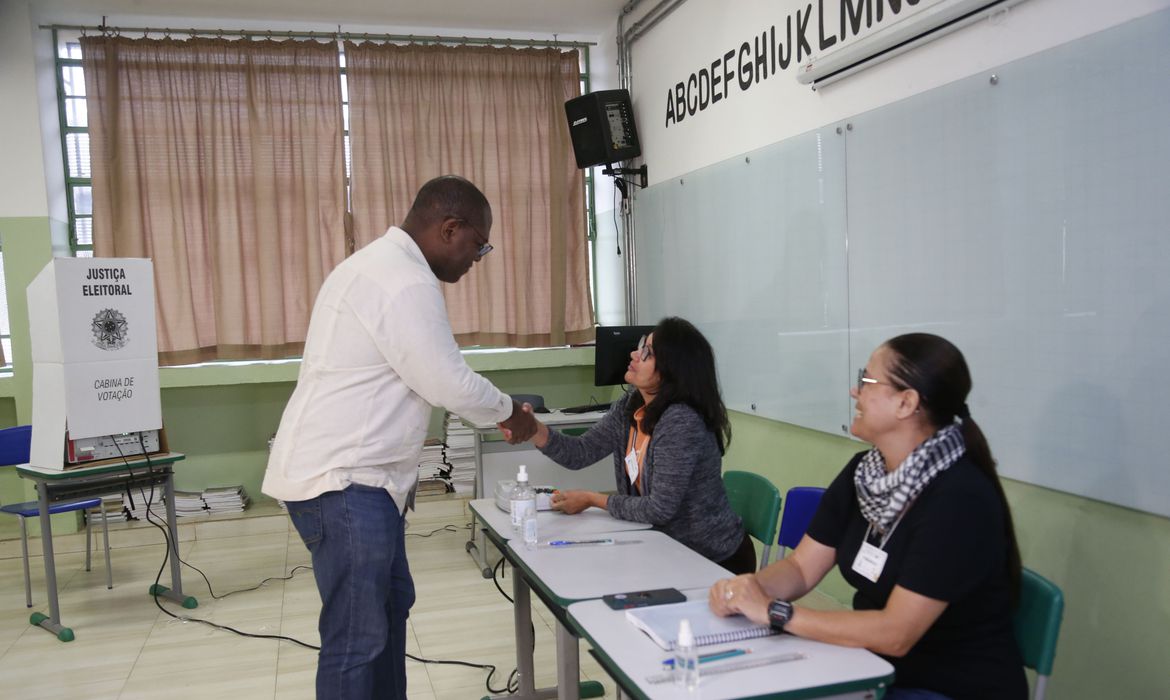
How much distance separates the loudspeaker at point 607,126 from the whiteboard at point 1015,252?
1.72 meters

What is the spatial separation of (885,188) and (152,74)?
4773 mm

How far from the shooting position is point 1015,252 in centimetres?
251

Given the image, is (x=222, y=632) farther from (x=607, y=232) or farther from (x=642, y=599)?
(x=607, y=232)

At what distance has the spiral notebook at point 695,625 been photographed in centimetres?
150

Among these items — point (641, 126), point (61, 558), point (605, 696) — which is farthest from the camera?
point (641, 126)

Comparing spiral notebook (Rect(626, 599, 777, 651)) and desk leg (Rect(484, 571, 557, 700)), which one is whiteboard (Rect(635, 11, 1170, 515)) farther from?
desk leg (Rect(484, 571, 557, 700))

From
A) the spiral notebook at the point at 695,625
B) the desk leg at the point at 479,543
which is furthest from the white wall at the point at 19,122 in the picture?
the spiral notebook at the point at 695,625

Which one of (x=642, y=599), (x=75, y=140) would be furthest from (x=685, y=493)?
(x=75, y=140)

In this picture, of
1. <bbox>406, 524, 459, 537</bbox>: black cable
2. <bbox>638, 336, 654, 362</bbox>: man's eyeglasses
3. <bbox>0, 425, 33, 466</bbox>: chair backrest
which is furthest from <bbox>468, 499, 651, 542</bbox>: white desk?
<bbox>0, 425, 33, 466</bbox>: chair backrest

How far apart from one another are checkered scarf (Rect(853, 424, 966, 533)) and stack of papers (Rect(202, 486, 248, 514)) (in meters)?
4.96

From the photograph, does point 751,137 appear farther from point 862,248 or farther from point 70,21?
point 70,21

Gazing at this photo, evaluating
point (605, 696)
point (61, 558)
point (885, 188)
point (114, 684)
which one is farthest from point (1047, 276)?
point (61, 558)

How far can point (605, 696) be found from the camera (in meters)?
2.91

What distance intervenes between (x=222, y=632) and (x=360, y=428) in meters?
Result: 2.23
